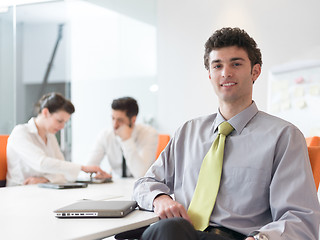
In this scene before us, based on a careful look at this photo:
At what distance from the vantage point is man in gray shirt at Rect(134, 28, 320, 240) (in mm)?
1602

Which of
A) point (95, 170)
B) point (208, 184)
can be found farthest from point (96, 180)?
point (208, 184)

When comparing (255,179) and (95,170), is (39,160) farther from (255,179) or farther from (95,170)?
(255,179)

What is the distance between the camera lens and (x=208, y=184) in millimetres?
1796

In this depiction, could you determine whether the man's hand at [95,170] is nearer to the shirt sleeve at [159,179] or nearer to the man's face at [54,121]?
the man's face at [54,121]

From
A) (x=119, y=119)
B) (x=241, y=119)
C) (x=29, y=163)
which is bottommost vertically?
(x=29, y=163)

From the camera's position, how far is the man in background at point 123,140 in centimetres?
391

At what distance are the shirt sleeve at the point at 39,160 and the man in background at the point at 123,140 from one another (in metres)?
0.82

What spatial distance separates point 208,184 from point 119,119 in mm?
2260

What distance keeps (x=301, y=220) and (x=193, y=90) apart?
361 cm

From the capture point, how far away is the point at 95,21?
18.4 ft

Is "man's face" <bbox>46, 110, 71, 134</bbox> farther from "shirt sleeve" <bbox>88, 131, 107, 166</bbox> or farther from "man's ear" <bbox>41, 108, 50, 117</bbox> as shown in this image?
"shirt sleeve" <bbox>88, 131, 107, 166</bbox>

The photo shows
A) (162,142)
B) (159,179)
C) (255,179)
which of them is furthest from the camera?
(162,142)

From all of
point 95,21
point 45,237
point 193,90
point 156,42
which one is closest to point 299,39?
point 193,90

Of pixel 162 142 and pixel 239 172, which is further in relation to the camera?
pixel 162 142
